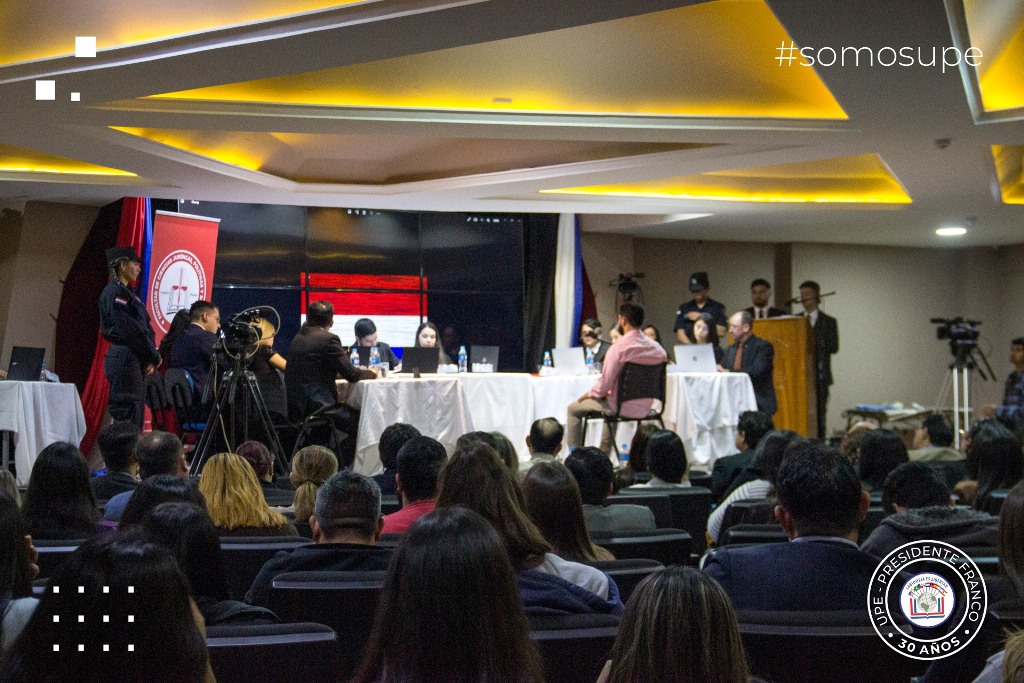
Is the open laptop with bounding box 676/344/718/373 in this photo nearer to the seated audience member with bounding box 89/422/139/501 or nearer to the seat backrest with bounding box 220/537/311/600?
the seated audience member with bounding box 89/422/139/501

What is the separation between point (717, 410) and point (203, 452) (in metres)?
3.79

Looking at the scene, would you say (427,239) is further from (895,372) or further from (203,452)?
(895,372)

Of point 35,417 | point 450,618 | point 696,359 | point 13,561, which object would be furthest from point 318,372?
point 450,618

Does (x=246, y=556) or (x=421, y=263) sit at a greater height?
(x=421, y=263)

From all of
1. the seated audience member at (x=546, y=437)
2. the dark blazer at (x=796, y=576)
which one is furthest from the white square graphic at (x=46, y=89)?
the dark blazer at (x=796, y=576)

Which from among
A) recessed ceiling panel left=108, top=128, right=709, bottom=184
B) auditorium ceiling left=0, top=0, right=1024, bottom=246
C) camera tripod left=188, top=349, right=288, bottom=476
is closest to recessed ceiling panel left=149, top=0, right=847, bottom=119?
auditorium ceiling left=0, top=0, right=1024, bottom=246

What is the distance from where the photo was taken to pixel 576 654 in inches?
69.6

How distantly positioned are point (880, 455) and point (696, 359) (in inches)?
164

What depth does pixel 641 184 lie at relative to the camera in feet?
29.0

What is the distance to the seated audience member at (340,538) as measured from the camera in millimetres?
2424

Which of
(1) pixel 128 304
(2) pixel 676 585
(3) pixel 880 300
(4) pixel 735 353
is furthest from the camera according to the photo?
(3) pixel 880 300

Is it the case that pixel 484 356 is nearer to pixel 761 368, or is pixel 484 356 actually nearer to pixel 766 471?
pixel 761 368

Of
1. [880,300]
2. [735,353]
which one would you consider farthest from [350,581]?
[880,300]

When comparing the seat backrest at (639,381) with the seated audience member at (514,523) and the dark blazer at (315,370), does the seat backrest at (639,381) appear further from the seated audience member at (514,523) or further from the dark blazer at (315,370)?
the seated audience member at (514,523)
